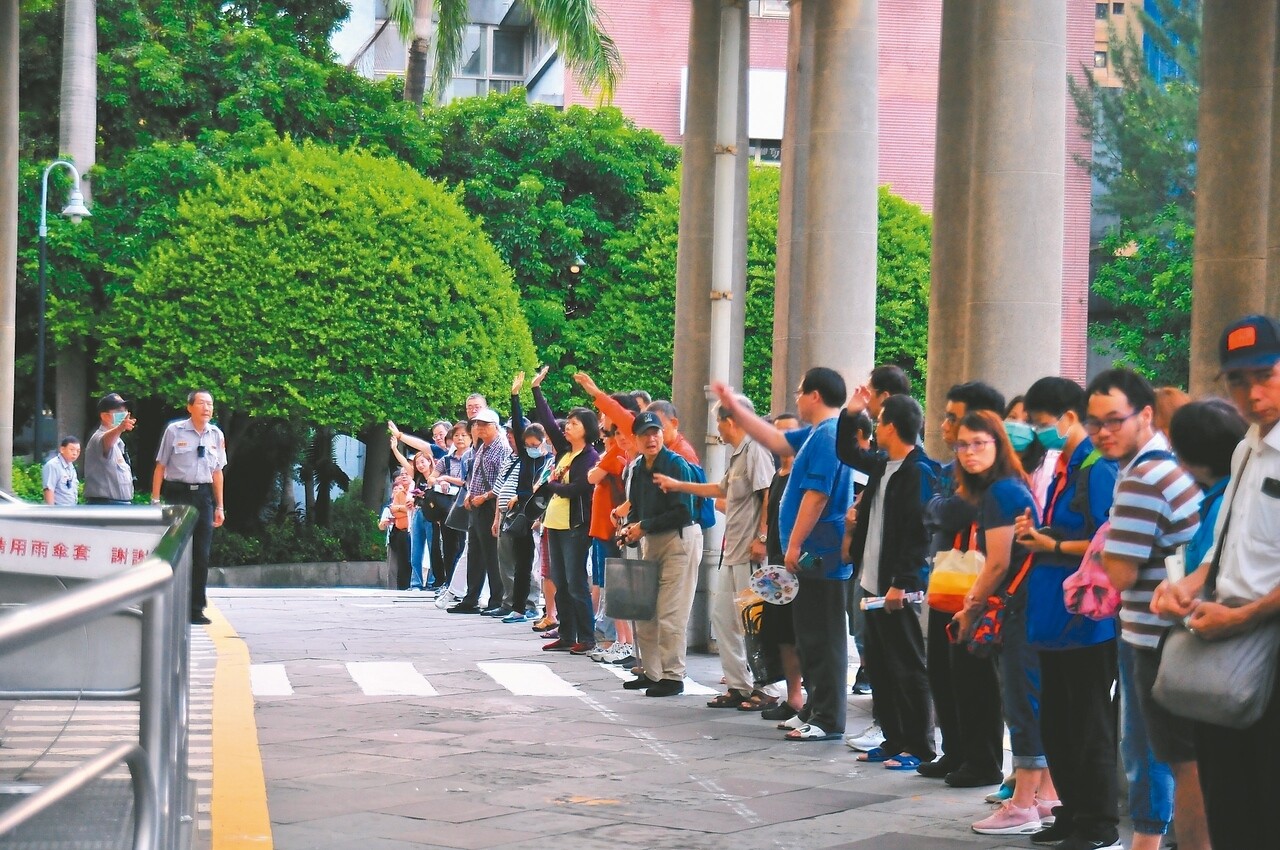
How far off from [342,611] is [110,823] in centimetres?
1492

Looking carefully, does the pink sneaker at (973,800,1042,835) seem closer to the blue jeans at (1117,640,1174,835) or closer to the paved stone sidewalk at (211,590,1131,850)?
the paved stone sidewalk at (211,590,1131,850)

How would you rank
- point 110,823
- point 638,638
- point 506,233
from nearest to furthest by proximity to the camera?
point 110,823, point 638,638, point 506,233

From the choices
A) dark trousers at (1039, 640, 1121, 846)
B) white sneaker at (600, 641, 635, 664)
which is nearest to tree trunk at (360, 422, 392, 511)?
white sneaker at (600, 641, 635, 664)

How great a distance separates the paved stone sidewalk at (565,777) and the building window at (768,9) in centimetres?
4647

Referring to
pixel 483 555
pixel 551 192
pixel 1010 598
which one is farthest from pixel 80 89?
pixel 1010 598

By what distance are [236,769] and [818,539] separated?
12.1ft

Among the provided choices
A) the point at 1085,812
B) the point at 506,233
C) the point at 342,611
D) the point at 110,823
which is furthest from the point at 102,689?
the point at 506,233

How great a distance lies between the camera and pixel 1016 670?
316 inches

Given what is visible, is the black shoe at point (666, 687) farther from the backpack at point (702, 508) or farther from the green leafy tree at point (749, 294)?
the green leafy tree at point (749, 294)

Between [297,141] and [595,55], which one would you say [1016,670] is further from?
[297,141]

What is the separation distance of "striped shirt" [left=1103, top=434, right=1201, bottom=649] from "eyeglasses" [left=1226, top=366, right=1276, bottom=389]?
1.20m

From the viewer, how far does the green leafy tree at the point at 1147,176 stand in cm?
5325

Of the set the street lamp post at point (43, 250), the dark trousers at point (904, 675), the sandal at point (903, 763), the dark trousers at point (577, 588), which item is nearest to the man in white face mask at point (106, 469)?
the dark trousers at point (577, 588)

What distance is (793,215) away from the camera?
75.8ft
